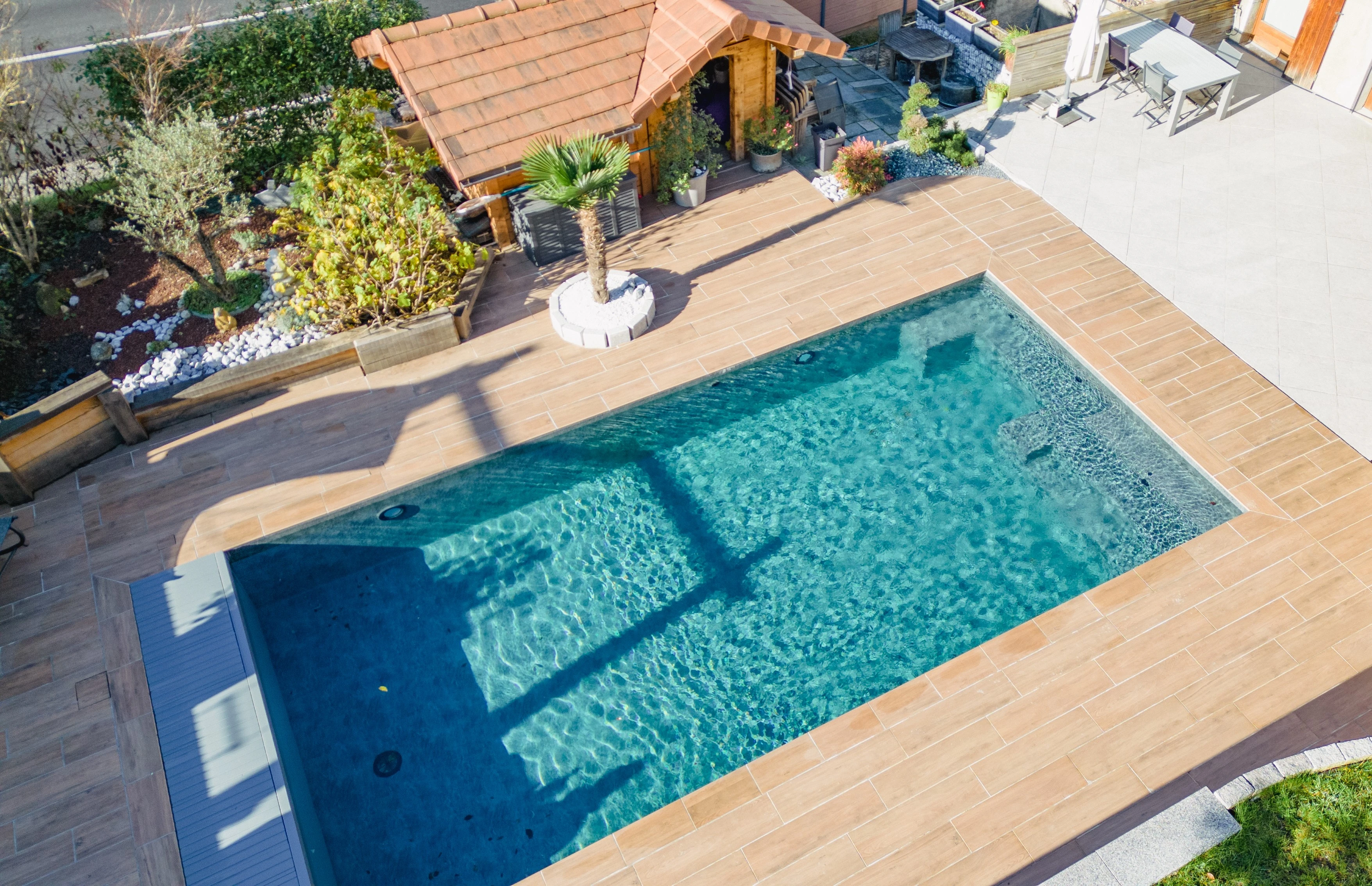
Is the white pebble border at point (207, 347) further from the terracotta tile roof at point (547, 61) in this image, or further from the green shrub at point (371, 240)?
the terracotta tile roof at point (547, 61)

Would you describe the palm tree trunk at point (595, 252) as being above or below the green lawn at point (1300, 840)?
above

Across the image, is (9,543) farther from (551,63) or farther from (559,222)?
(551,63)

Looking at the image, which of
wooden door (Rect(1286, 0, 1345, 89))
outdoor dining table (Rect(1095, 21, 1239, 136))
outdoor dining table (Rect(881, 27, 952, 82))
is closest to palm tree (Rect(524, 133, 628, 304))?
outdoor dining table (Rect(881, 27, 952, 82))

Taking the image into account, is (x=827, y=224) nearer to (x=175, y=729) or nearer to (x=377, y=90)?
(x=377, y=90)

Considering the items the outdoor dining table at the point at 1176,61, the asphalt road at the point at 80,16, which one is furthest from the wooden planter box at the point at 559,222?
the outdoor dining table at the point at 1176,61

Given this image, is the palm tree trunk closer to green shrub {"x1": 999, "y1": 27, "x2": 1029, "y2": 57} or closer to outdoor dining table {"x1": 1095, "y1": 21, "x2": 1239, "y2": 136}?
green shrub {"x1": 999, "y1": 27, "x2": 1029, "y2": 57}

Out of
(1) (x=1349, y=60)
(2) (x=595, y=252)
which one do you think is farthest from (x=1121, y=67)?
(2) (x=595, y=252)

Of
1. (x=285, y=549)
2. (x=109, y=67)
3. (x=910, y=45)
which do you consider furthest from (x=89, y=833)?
(x=910, y=45)
